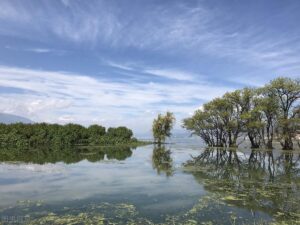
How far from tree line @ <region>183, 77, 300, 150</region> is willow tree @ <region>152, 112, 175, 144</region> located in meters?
5.67

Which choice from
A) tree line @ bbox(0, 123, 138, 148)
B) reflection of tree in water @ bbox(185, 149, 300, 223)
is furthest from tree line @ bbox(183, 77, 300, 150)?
reflection of tree in water @ bbox(185, 149, 300, 223)

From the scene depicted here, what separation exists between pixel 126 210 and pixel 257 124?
164 ft

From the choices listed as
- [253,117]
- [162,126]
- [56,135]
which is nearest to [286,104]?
[253,117]

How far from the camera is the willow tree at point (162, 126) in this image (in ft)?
273

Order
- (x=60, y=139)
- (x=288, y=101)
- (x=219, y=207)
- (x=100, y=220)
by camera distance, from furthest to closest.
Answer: (x=60, y=139) < (x=288, y=101) < (x=219, y=207) < (x=100, y=220)

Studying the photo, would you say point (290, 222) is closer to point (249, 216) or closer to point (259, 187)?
point (249, 216)

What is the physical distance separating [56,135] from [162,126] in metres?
27.3

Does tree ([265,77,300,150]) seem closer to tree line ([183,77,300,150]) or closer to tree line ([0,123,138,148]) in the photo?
tree line ([183,77,300,150])

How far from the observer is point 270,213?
47.5 feet

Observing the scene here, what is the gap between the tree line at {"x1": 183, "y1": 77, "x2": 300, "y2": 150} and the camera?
186 ft

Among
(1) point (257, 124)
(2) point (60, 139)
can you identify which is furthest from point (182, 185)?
(2) point (60, 139)

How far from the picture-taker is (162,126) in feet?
275

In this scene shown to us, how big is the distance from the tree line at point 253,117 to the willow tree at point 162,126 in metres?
5.67

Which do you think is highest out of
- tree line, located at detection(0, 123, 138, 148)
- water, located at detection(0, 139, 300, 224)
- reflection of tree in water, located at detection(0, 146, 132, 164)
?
tree line, located at detection(0, 123, 138, 148)
